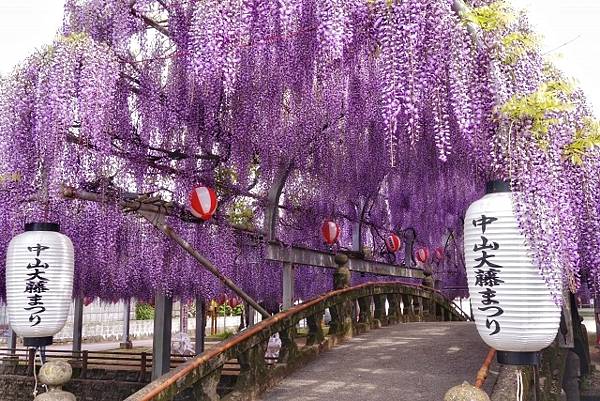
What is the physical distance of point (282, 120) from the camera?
7.93 m

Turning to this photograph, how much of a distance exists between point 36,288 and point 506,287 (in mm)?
4846

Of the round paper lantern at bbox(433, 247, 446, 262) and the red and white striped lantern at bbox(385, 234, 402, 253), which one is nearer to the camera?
the red and white striped lantern at bbox(385, 234, 402, 253)

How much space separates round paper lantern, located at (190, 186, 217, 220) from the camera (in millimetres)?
7398

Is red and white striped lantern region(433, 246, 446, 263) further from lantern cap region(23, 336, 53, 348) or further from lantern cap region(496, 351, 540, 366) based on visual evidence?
lantern cap region(496, 351, 540, 366)

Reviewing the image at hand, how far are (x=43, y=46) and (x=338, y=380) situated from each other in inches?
206

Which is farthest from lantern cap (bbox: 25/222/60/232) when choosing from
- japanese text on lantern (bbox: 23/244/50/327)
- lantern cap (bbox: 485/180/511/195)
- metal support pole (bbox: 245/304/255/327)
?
metal support pole (bbox: 245/304/255/327)

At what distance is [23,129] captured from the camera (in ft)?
20.5

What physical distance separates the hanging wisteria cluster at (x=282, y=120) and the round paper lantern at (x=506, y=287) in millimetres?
106

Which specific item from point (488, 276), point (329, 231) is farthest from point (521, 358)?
point (329, 231)

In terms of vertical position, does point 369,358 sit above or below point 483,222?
below

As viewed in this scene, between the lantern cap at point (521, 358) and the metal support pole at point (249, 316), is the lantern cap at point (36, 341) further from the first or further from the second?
the metal support pole at point (249, 316)

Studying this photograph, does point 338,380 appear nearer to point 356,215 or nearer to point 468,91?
point 468,91

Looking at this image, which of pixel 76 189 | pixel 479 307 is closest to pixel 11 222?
pixel 76 189

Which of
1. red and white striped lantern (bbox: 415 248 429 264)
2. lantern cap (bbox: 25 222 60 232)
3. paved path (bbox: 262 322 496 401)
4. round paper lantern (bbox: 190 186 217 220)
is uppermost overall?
round paper lantern (bbox: 190 186 217 220)
